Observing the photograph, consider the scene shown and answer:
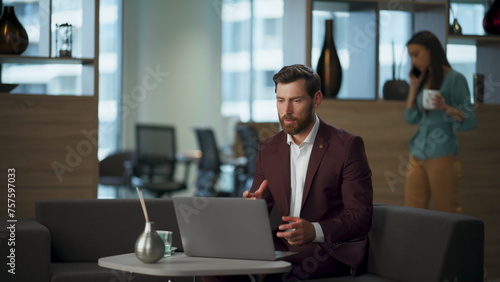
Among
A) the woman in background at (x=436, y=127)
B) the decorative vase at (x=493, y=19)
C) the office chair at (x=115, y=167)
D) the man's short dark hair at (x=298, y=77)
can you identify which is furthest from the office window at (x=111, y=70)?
the man's short dark hair at (x=298, y=77)

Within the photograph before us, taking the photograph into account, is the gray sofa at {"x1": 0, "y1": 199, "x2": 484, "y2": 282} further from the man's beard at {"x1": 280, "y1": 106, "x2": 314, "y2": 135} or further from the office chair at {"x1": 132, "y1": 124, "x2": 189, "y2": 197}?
the office chair at {"x1": 132, "y1": 124, "x2": 189, "y2": 197}

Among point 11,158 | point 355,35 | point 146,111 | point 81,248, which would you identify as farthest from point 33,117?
point 146,111

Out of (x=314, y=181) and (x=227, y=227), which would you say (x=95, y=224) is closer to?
(x=314, y=181)

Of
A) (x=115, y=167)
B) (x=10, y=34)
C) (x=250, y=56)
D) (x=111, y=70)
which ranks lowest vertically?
(x=115, y=167)

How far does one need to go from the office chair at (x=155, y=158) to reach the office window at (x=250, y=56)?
3.54 m

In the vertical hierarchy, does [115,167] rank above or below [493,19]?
below

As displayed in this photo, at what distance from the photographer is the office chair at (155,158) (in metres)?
8.37

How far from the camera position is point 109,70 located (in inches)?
444

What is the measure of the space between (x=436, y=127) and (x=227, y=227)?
7.88 feet

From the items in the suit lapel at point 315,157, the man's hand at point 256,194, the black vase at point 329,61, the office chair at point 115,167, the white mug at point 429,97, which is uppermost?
the black vase at point 329,61

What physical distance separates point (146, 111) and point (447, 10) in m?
6.75

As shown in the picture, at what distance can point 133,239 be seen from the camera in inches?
144

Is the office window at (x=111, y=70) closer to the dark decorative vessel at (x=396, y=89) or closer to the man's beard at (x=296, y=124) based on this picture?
the dark decorative vessel at (x=396, y=89)

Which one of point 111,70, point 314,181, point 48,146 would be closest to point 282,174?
point 314,181
